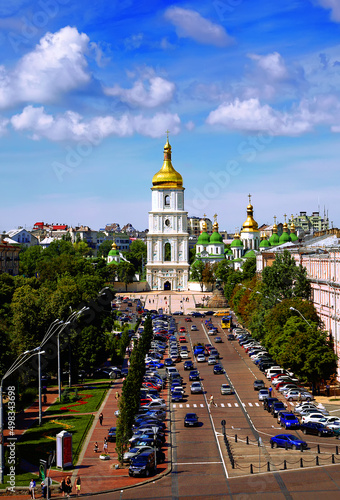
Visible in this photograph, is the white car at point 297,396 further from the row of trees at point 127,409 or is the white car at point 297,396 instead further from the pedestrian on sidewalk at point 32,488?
the pedestrian on sidewalk at point 32,488

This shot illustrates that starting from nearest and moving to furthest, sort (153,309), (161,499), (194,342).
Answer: (161,499), (194,342), (153,309)

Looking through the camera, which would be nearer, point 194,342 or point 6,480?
point 6,480

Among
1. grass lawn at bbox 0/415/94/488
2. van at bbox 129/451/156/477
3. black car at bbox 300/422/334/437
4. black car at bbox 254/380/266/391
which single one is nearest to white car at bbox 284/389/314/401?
black car at bbox 254/380/266/391

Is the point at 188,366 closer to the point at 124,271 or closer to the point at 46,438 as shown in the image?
the point at 46,438

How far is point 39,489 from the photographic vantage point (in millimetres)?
33906

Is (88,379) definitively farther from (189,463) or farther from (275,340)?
(189,463)

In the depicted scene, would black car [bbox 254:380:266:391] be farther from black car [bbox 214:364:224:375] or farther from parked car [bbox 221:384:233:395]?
black car [bbox 214:364:224:375]

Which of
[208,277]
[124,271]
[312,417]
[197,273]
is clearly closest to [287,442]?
[312,417]

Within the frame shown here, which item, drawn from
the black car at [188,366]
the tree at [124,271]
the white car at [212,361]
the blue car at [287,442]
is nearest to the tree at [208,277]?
the tree at [124,271]

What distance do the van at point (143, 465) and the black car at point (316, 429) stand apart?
10585 millimetres

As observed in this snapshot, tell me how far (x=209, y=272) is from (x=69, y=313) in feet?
306

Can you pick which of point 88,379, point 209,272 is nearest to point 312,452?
point 88,379

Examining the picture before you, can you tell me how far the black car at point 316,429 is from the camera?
140ft

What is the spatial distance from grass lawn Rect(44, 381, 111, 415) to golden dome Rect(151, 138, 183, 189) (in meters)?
108
